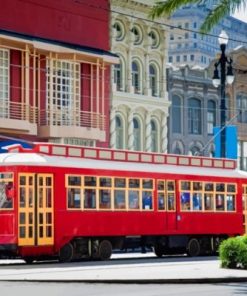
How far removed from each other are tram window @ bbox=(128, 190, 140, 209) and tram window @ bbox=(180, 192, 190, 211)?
7.09 ft

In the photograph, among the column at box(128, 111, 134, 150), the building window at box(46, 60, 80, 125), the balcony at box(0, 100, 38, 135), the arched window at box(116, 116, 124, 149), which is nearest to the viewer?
the balcony at box(0, 100, 38, 135)

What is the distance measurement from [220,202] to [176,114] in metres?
22.0

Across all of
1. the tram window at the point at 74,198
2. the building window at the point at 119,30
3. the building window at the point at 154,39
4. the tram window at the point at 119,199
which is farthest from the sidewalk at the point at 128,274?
the building window at the point at 154,39

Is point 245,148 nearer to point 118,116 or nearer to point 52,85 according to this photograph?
point 118,116

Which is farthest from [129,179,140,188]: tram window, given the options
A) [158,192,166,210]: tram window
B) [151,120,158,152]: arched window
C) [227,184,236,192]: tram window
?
[151,120,158,152]: arched window

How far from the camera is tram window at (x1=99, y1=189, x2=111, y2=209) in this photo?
3356cm

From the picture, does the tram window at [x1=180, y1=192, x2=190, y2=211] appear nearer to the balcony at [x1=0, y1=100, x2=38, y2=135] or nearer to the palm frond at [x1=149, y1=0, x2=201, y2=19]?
the balcony at [x1=0, y1=100, x2=38, y2=135]

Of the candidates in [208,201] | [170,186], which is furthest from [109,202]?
[208,201]

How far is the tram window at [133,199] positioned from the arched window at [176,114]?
24.9 meters

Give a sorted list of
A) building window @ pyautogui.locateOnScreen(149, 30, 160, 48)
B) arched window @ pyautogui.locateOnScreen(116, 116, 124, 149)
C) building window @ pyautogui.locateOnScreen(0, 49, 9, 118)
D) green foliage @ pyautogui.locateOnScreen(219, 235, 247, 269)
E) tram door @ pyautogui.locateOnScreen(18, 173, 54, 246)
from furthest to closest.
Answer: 1. building window @ pyautogui.locateOnScreen(149, 30, 160, 48)
2. arched window @ pyautogui.locateOnScreen(116, 116, 124, 149)
3. building window @ pyautogui.locateOnScreen(0, 49, 9, 118)
4. tram door @ pyautogui.locateOnScreen(18, 173, 54, 246)
5. green foliage @ pyautogui.locateOnScreen(219, 235, 247, 269)

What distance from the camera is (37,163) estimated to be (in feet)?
103

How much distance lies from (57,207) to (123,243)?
3.73 metres

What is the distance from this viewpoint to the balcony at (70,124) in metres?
46.0

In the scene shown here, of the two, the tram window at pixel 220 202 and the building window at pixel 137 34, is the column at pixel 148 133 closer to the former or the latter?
the building window at pixel 137 34
